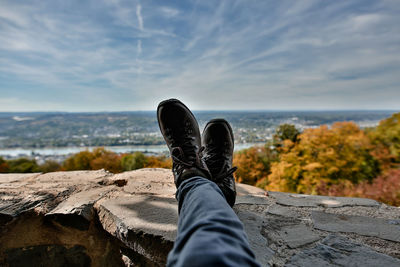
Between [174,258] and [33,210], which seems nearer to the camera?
[174,258]

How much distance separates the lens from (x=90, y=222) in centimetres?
115

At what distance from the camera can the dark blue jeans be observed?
0.45m

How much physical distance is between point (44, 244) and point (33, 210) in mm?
205

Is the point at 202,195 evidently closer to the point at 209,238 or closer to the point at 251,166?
the point at 209,238

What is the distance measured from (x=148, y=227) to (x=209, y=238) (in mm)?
553

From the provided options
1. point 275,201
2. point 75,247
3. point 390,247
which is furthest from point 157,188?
point 390,247

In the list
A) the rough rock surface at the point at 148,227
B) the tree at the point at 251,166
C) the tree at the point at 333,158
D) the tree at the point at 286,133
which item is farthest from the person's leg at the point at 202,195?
the tree at the point at 286,133

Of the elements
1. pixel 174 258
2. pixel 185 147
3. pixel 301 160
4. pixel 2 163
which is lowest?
pixel 2 163

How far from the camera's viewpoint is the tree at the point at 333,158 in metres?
6.71

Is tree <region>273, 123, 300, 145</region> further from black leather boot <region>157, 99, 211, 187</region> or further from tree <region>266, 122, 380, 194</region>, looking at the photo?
black leather boot <region>157, 99, 211, 187</region>

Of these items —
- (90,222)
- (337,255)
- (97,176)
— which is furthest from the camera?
(97,176)

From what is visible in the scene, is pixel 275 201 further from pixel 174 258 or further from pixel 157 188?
pixel 174 258

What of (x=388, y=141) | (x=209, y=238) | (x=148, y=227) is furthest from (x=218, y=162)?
(x=388, y=141)

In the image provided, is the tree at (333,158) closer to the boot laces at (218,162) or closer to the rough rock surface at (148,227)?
the rough rock surface at (148,227)
